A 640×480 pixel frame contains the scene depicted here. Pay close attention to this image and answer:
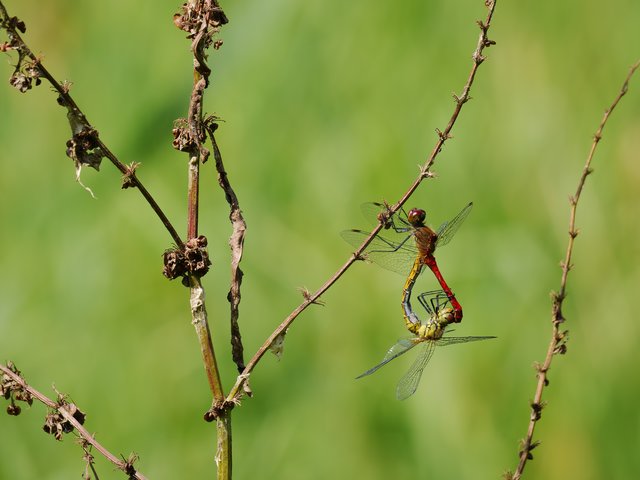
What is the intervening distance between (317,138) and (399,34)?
0.61 m

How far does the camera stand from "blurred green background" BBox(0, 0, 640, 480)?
3.50 m

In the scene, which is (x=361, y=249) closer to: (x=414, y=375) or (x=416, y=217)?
(x=416, y=217)

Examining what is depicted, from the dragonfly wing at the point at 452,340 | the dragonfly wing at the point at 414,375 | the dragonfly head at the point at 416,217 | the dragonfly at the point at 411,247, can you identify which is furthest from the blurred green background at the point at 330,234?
the dragonfly head at the point at 416,217

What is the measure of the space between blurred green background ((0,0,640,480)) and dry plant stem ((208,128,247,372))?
202cm

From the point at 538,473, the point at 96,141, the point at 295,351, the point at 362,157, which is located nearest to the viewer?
the point at 96,141

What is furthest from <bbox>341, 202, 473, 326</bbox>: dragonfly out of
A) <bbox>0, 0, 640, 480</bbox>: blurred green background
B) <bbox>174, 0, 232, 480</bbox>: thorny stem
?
<bbox>0, 0, 640, 480</bbox>: blurred green background

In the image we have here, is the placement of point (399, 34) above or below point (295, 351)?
above

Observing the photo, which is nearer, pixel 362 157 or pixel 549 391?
pixel 549 391

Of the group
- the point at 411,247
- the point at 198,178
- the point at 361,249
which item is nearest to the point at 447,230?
the point at 411,247

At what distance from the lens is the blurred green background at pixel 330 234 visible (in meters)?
3.50

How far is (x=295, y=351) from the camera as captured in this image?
3.69m

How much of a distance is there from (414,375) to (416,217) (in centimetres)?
52

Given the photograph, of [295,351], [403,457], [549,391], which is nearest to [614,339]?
[549,391]

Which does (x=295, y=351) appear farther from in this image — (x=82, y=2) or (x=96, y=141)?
(x=96, y=141)
